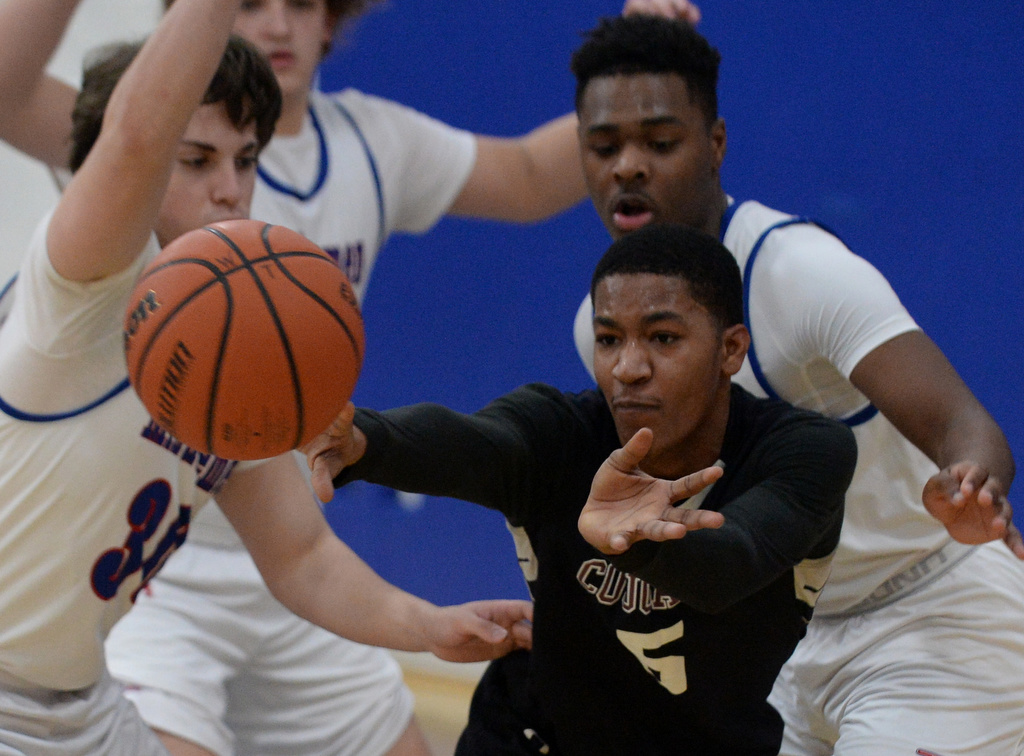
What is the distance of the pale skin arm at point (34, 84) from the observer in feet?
7.42

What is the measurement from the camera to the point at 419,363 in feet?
13.7

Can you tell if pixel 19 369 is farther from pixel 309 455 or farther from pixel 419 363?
pixel 419 363

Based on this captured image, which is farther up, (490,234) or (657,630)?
(490,234)

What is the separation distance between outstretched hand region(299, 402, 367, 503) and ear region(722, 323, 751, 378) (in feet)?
1.85

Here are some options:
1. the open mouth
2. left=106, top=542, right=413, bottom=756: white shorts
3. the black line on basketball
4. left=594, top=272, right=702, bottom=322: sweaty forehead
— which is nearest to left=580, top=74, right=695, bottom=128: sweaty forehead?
the open mouth

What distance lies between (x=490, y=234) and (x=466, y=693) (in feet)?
4.95

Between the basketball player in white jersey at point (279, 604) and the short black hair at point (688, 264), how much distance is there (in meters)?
0.89

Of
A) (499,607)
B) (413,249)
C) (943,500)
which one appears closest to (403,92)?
(413,249)

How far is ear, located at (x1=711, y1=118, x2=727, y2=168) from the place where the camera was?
7.48ft

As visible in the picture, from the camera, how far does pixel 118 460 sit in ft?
6.28

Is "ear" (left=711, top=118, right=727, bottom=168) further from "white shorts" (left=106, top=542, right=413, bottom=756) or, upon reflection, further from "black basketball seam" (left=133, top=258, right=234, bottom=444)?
"white shorts" (left=106, top=542, right=413, bottom=756)

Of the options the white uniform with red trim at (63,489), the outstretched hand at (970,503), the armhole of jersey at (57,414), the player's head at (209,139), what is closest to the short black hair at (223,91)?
the player's head at (209,139)

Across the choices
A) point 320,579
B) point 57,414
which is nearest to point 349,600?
point 320,579

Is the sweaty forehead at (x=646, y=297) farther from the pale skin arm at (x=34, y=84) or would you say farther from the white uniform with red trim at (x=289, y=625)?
the white uniform with red trim at (x=289, y=625)
